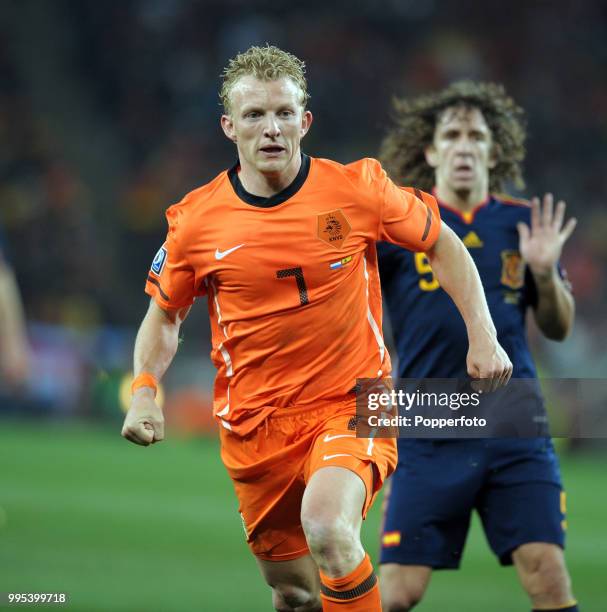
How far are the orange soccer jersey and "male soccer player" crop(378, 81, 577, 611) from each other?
85 centimetres

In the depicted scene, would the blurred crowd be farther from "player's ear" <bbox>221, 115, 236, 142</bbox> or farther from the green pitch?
"player's ear" <bbox>221, 115, 236, 142</bbox>

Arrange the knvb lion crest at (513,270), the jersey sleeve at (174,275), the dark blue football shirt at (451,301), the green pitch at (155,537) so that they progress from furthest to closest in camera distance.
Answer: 1. the green pitch at (155,537)
2. the knvb lion crest at (513,270)
3. the dark blue football shirt at (451,301)
4. the jersey sleeve at (174,275)

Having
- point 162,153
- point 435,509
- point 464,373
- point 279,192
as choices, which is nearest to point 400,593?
point 435,509

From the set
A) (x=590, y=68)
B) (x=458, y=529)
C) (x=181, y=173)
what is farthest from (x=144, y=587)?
(x=590, y=68)

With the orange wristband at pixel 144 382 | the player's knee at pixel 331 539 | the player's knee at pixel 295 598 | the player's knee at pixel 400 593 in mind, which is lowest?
the player's knee at pixel 331 539

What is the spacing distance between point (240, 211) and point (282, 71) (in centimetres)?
57

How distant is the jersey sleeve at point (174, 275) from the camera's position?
15.9 feet

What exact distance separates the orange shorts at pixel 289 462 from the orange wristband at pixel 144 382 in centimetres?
39

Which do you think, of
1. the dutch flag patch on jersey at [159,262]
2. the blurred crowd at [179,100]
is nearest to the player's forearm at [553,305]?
the dutch flag patch on jersey at [159,262]

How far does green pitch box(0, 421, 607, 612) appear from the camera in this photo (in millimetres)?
7293

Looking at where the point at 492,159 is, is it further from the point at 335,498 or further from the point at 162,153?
the point at 162,153

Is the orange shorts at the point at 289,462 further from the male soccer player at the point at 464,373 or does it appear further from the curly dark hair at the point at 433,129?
the curly dark hair at the point at 433,129

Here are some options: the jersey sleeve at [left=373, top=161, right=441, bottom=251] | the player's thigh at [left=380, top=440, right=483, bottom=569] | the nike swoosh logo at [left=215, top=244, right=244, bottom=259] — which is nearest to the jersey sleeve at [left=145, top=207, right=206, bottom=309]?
the nike swoosh logo at [left=215, top=244, right=244, bottom=259]

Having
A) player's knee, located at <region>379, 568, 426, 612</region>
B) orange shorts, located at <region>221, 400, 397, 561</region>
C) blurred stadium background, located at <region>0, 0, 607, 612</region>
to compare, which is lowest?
player's knee, located at <region>379, 568, 426, 612</region>
